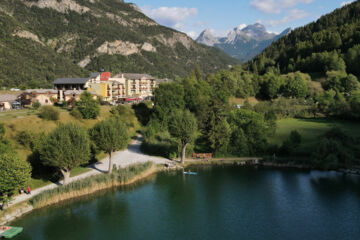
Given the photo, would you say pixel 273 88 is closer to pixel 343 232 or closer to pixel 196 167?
pixel 196 167

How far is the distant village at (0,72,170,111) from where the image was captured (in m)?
77.1

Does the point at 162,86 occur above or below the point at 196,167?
above

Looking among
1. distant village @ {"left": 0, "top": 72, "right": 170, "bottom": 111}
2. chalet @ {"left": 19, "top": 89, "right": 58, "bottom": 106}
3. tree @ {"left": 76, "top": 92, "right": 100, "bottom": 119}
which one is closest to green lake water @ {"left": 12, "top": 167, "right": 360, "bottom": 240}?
tree @ {"left": 76, "top": 92, "right": 100, "bottom": 119}

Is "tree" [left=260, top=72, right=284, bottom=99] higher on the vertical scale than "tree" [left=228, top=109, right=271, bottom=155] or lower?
higher

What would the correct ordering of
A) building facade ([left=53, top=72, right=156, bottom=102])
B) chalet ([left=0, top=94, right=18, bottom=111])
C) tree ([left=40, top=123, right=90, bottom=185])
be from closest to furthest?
tree ([left=40, top=123, right=90, bottom=185]) → chalet ([left=0, top=94, right=18, bottom=111]) → building facade ([left=53, top=72, right=156, bottom=102])

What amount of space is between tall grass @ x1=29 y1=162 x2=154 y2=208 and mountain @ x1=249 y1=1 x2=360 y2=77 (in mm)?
100780

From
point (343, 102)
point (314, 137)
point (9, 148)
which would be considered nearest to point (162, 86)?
point (314, 137)

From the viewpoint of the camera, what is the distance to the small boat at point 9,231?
28734 millimetres

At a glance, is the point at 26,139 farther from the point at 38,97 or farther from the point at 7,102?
the point at 38,97

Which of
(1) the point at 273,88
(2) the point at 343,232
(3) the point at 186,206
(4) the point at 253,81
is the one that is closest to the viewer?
(2) the point at 343,232

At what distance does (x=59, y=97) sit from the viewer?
8594 cm

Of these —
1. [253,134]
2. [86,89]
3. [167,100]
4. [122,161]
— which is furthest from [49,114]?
[253,134]

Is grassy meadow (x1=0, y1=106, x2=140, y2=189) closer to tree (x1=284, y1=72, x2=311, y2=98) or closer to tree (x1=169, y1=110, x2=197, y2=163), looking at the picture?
tree (x1=169, y1=110, x2=197, y2=163)

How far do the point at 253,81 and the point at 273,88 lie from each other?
10419mm
